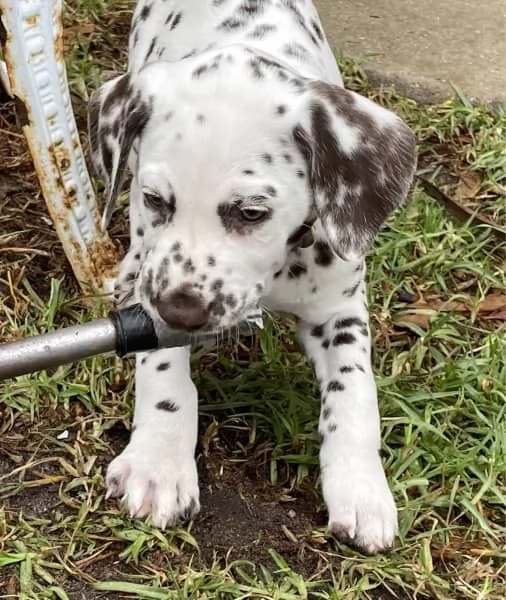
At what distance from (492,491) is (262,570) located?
880 mm

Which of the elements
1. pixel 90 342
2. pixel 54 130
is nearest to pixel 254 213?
pixel 90 342

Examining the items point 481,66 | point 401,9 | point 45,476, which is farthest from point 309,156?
point 401,9

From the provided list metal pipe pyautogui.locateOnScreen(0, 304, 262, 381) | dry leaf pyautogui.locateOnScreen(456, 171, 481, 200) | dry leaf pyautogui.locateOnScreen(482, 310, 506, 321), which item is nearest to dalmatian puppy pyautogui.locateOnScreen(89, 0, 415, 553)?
metal pipe pyautogui.locateOnScreen(0, 304, 262, 381)

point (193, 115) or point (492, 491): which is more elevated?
point (193, 115)

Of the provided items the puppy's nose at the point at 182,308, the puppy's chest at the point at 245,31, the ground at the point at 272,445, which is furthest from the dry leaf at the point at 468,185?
the puppy's nose at the point at 182,308

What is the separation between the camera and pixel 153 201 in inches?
130

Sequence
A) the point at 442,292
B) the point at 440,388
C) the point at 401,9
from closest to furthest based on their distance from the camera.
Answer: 1. the point at 440,388
2. the point at 442,292
3. the point at 401,9

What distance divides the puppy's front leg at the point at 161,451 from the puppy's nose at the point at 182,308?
598 millimetres

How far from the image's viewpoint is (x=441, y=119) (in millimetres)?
5875

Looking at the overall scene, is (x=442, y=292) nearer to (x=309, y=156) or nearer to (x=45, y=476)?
→ (x=309, y=156)

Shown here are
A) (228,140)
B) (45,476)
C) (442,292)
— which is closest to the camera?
(228,140)

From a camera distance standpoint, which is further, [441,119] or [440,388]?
[441,119]

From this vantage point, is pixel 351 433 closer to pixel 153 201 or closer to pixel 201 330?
pixel 201 330

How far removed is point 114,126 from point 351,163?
844mm
